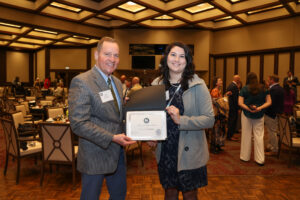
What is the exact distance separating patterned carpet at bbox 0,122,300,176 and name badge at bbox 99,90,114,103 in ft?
8.21

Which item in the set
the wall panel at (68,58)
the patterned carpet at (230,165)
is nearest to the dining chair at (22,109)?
the patterned carpet at (230,165)

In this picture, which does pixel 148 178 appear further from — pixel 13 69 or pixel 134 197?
pixel 13 69

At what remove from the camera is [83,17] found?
9930 millimetres

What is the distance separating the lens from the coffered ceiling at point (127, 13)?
820 centimetres

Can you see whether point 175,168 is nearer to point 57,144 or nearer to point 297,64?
point 57,144

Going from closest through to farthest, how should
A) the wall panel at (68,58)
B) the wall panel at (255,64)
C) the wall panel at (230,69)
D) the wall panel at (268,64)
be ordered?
1. the wall panel at (268,64)
2. the wall panel at (255,64)
3. the wall panel at (230,69)
4. the wall panel at (68,58)

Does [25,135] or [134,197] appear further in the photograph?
[25,135]

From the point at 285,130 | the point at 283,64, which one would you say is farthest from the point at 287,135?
the point at 283,64

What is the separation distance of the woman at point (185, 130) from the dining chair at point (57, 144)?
1.77 meters

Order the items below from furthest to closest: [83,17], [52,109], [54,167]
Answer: [83,17] → [52,109] → [54,167]

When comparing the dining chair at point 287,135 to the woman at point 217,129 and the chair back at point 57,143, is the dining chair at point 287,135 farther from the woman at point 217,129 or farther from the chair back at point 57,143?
the chair back at point 57,143

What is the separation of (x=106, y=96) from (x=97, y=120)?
0.17m

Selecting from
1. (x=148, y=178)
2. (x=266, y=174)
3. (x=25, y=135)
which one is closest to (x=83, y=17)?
(x=25, y=135)

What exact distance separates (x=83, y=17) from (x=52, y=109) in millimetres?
6251
